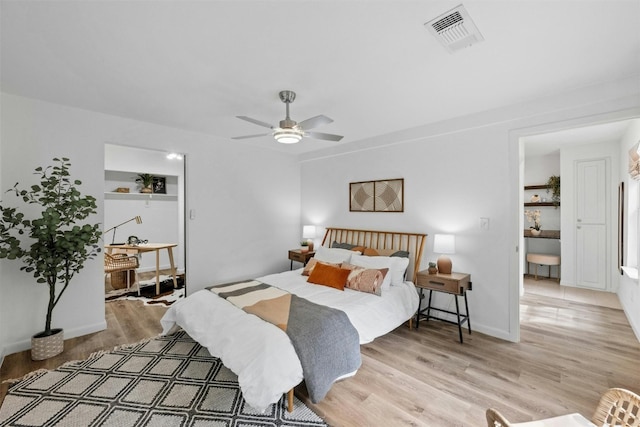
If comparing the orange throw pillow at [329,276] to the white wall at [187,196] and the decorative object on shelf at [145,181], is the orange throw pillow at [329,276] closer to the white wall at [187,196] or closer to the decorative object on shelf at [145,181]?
the white wall at [187,196]

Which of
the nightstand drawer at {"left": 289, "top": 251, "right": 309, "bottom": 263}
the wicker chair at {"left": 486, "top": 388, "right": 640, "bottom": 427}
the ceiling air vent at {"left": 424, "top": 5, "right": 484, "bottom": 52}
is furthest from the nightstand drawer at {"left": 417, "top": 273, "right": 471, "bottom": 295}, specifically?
the ceiling air vent at {"left": 424, "top": 5, "right": 484, "bottom": 52}

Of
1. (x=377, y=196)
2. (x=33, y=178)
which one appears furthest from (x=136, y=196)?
(x=377, y=196)

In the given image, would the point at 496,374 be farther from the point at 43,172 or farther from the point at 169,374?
the point at 43,172

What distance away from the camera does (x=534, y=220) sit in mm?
6121

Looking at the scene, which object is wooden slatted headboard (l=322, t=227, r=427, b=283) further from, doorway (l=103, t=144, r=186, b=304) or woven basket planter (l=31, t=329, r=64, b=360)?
woven basket planter (l=31, t=329, r=64, b=360)

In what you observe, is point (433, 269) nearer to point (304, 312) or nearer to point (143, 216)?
point (304, 312)

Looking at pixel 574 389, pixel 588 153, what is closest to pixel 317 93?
pixel 574 389

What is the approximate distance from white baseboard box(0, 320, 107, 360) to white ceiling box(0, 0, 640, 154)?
2.57 m

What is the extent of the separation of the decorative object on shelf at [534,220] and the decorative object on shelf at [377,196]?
3725 mm

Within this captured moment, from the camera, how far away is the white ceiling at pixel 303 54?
166 cm

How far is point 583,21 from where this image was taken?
1.75 metres

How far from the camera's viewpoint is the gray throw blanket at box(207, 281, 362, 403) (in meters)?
2.06

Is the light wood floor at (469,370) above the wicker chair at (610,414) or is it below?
below

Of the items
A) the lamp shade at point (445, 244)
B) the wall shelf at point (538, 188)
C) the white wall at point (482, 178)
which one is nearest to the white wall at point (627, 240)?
the white wall at point (482, 178)
